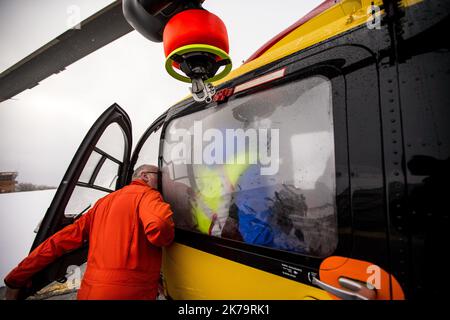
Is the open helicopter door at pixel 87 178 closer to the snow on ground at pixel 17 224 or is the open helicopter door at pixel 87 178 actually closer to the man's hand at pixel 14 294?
the man's hand at pixel 14 294

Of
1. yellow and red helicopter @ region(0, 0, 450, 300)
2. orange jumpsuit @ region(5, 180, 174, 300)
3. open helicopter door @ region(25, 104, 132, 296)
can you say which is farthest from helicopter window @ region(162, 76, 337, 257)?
open helicopter door @ region(25, 104, 132, 296)

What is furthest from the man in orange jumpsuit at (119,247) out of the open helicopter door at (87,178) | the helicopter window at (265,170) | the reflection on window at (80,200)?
the reflection on window at (80,200)

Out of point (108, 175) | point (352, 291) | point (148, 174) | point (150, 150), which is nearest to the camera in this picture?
point (352, 291)

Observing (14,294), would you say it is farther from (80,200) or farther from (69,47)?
(69,47)

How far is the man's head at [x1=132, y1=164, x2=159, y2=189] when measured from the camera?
222 cm

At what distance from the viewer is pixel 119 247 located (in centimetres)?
169

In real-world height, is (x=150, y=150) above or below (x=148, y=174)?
above

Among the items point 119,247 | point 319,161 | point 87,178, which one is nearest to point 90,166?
point 87,178

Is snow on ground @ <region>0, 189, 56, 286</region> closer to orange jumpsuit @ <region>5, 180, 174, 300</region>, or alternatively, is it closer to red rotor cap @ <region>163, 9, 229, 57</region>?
orange jumpsuit @ <region>5, 180, 174, 300</region>

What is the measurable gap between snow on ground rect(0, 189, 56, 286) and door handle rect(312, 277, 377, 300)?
194 inches

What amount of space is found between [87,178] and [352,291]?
2.72 m

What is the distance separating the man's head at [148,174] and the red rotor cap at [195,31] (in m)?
1.34

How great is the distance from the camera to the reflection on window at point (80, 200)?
89.9 inches

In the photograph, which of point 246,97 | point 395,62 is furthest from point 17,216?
point 395,62
